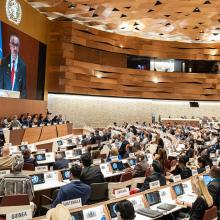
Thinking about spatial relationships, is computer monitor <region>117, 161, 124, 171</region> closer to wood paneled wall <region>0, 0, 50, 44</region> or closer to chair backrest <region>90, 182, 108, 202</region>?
chair backrest <region>90, 182, 108, 202</region>

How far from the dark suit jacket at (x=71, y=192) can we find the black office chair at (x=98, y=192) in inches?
38.3

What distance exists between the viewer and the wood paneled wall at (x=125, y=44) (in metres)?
23.4

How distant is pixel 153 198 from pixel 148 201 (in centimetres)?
17

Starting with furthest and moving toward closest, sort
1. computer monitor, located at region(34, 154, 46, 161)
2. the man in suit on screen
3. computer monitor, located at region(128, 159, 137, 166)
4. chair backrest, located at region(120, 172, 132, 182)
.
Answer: the man in suit on screen
computer monitor, located at region(128, 159, 137, 166)
computer monitor, located at region(34, 154, 46, 161)
chair backrest, located at region(120, 172, 132, 182)

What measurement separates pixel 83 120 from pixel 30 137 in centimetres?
1247

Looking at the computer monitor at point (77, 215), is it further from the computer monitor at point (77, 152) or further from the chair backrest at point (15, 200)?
the computer monitor at point (77, 152)

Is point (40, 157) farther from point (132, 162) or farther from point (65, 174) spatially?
point (65, 174)

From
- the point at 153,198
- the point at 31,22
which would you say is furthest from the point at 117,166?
the point at 31,22

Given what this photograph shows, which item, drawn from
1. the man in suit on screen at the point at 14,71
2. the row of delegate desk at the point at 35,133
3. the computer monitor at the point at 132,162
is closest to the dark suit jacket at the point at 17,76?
the man in suit on screen at the point at 14,71

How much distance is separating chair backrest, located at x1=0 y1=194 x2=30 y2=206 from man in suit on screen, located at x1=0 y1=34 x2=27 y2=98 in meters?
12.8

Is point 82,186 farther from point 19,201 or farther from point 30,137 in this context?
point 30,137

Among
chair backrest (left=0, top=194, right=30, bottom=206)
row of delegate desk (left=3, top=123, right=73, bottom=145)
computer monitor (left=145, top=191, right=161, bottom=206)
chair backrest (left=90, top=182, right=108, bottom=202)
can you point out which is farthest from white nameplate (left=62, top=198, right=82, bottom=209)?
row of delegate desk (left=3, top=123, right=73, bottom=145)

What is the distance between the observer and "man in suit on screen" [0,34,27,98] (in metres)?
16.8

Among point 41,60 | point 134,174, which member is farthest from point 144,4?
point 134,174
